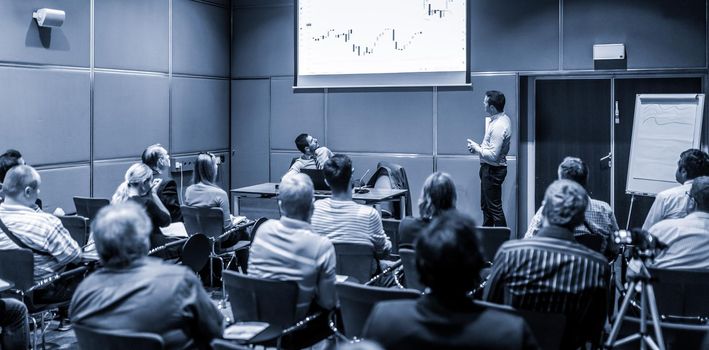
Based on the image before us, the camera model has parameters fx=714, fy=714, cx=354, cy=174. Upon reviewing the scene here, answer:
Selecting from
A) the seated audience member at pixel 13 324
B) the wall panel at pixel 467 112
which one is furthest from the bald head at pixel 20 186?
the wall panel at pixel 467 112

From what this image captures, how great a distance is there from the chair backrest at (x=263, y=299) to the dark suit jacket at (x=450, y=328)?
113 centimetres

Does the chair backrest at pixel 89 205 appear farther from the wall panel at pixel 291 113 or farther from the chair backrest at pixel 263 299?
the wall panel at pixel 291 113

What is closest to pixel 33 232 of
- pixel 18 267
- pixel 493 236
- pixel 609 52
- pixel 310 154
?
pixel 18 267

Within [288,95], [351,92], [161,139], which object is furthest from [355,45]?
[161,139]

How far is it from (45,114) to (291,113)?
11.1ft

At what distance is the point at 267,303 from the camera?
3.18 meters

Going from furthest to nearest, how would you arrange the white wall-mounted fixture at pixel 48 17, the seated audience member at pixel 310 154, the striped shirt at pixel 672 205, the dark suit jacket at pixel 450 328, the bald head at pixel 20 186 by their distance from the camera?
the seated audience member at pixel 310 154
the white wall-mounted fixture at pixel 48 17
the striped shirt at pixel 672 205
the bald head at pixel 20 186
the dark suit jacket at pixel 450 328

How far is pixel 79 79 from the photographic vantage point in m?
7.21

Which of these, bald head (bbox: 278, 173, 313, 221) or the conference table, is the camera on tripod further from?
the conference table

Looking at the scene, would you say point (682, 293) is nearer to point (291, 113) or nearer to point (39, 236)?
point (39, 236)

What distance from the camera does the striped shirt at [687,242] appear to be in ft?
A: 12.3

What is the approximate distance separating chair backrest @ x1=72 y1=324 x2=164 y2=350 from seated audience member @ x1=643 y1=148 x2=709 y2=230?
11.3 feet

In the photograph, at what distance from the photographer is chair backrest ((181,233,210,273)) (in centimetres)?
479

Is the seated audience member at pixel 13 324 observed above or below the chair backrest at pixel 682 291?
below
